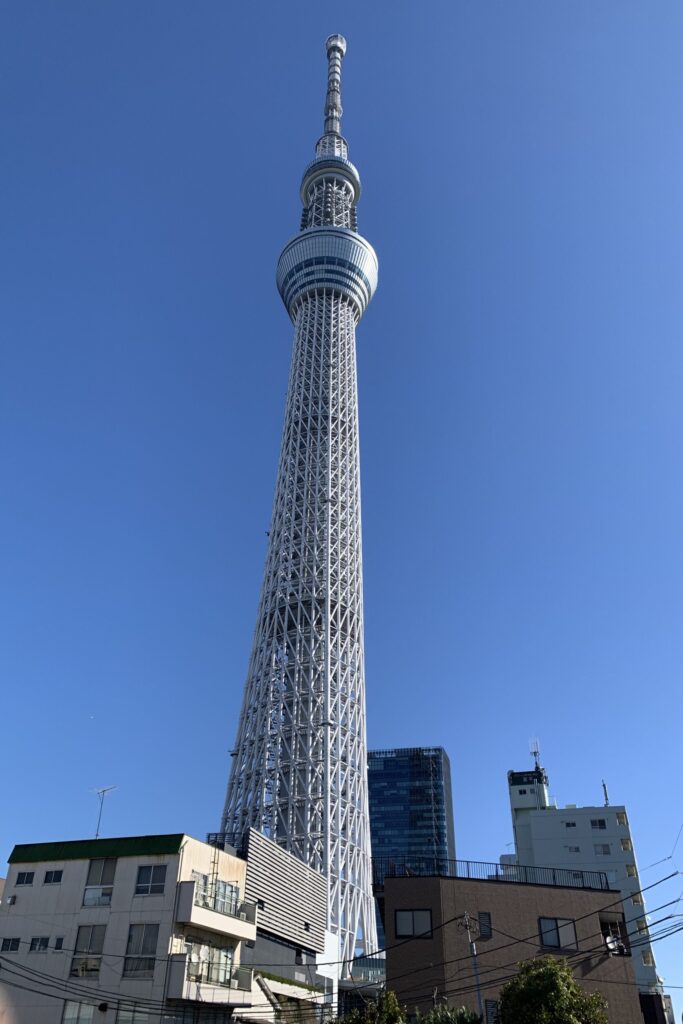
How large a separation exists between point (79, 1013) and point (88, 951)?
7.47ft

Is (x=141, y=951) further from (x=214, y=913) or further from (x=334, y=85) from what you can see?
(x=334, y=85)

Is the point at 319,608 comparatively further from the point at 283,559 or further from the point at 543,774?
the point at 543,774

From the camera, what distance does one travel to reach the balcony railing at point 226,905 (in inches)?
1467

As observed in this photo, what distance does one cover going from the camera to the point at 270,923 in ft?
148

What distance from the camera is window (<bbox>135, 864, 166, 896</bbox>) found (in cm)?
3688

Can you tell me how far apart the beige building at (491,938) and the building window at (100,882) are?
41.8 feet

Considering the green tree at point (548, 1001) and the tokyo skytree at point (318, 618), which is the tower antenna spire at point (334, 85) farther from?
the green tree at point (548, 1001)

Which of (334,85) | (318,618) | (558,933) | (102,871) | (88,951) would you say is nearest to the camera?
(88,951)

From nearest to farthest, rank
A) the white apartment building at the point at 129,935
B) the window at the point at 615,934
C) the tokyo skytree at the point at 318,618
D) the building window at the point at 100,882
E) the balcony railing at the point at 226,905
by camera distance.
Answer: the white apartment building at the point at 129,935
the balcony railing at the point at 226,905
the building window at the point at 100,882
the window at the point at 615,934
the tokyo skytree at the point at 318,618

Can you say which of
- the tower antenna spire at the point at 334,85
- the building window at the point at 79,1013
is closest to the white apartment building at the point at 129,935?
the building window at the point at 79,1013

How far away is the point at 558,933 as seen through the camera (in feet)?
130

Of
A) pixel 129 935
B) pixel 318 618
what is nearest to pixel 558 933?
pixel 129 935

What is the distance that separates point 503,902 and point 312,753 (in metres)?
37.6

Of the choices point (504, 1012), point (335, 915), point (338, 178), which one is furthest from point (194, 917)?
point (338, 178)
